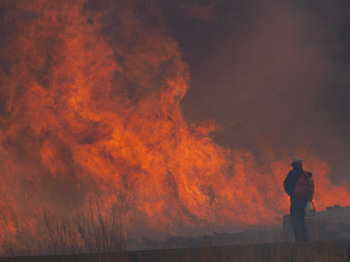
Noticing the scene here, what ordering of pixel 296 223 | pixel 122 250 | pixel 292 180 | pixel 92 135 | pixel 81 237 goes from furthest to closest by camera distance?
pixel 92 135 < pixel 292 180 < pixel 296 223 < pixel 81 237 < pixel 122 250

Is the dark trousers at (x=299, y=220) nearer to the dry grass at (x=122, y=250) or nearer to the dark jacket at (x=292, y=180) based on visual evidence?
the dark jacket at (x=292, y=180)

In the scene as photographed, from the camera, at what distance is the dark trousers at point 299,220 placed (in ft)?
28.5

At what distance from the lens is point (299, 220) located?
8797mm

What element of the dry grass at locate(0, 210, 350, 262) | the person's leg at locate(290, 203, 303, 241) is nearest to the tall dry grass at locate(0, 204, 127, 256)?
the dry grass at locate(0, 210, 350, 262)

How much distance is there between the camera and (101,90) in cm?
1630

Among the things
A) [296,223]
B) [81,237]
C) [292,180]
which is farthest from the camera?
[292,180]

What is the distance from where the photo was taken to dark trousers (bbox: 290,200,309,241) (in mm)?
8672

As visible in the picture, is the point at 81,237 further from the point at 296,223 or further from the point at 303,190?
the point at 303,190

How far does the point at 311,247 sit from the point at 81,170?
10804 millimetres

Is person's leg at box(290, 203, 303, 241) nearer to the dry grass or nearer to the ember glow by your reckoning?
the dry grass

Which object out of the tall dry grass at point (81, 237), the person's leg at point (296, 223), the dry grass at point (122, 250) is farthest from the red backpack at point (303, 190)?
the tall dry grass at point (81, 237)

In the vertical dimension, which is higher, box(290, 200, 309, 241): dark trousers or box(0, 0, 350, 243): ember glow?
box(0, 0, 350, 243): ember glow

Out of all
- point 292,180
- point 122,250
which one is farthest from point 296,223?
point 122,250

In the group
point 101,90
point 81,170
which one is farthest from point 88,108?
point 81,170
